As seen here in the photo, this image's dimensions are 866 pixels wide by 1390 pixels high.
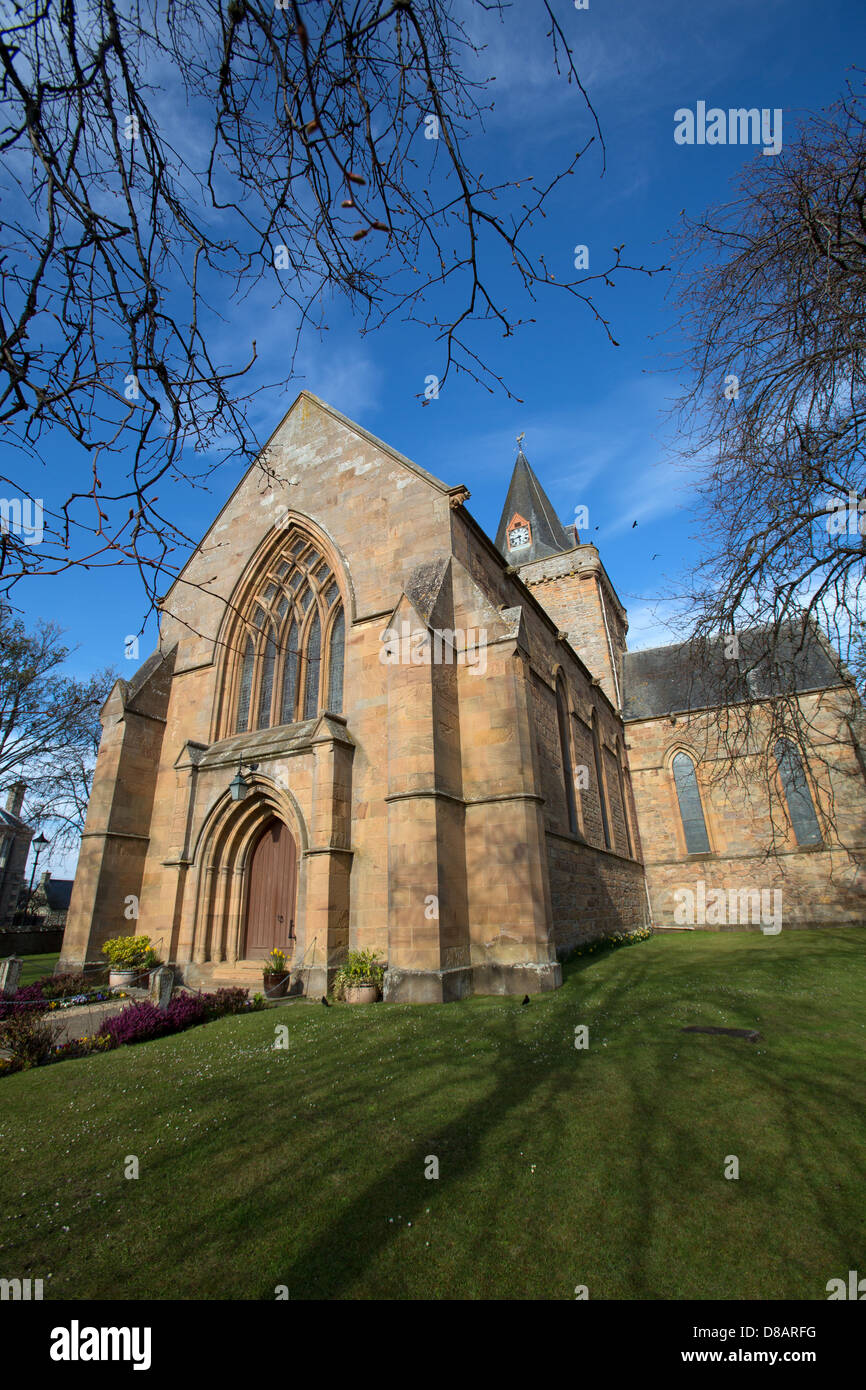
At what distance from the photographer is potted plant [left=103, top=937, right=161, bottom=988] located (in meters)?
11.2

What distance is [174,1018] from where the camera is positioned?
334 inches

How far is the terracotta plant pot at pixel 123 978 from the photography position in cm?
1107

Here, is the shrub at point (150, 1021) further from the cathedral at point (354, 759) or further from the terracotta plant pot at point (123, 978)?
the terracotta plant pot at point (123, 978)

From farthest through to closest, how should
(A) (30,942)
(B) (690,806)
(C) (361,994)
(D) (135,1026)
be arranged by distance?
(B) (690,806) < (A) (30,942) < (C) (361,994) < (D) (135,1026)

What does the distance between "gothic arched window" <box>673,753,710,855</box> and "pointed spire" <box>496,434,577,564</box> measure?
12.0 metres

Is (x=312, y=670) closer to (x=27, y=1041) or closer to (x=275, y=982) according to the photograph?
(x=275, y=982)

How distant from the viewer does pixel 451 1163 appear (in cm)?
389

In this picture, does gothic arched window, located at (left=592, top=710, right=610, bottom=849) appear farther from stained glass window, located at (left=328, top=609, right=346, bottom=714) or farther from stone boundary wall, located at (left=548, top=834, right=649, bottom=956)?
stained glass window, located at (left=328, top=609, right=346, bottom=714)

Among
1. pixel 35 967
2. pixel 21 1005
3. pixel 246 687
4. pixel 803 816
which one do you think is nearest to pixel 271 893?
pixel 21 1005

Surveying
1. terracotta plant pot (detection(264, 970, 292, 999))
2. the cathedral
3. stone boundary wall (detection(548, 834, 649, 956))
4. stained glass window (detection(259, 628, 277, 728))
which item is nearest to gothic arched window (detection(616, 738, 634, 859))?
stone boundary wall (detection(548, 834, 649, 956))

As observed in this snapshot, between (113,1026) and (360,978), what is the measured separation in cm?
338
